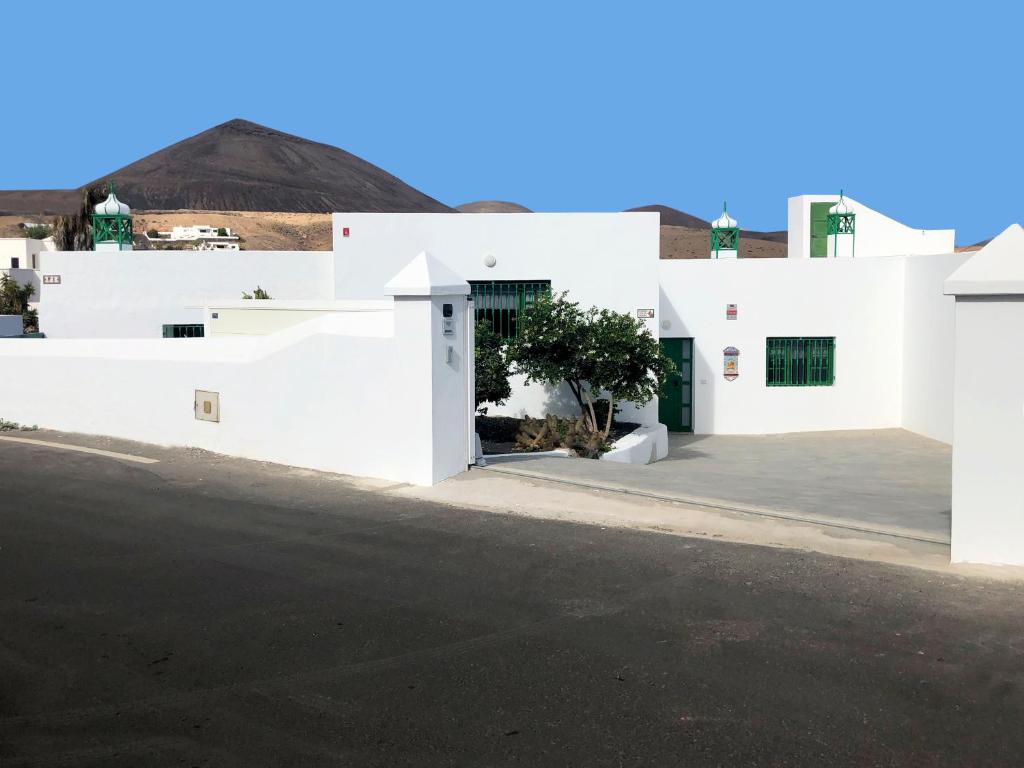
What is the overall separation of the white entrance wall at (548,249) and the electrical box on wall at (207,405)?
25.4 feet

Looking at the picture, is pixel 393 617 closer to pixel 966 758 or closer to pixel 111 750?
pixel 111 750

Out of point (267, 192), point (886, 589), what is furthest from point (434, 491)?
point (267, 192)

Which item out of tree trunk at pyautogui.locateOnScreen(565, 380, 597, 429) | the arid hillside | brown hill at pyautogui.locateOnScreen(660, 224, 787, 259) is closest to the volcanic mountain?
the arid hillside

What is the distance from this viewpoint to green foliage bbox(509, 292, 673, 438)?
725 inches

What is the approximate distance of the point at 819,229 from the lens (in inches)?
1315

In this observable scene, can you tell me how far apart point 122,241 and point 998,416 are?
26421 mm

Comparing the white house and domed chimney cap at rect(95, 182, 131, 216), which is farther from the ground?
domed chimney cap at rect(95, 182, 131, 216)

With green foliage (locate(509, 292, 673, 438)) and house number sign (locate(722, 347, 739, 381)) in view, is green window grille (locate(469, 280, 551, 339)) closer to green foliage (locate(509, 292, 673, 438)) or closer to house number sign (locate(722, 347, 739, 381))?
green foliage (locate(509, 292, 673, 438))

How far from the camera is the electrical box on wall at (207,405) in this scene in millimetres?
14797

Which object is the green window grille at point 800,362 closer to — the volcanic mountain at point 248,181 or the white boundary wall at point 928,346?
the white boundary wall at point 928,346

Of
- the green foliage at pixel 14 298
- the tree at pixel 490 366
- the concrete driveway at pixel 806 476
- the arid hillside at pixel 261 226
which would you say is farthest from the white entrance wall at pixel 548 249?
the arid hillside at pixel 261 226

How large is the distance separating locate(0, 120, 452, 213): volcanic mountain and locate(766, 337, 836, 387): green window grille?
4395 inches

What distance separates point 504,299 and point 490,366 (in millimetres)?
4771

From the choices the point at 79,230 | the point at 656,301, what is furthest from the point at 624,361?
the point at 79,230
